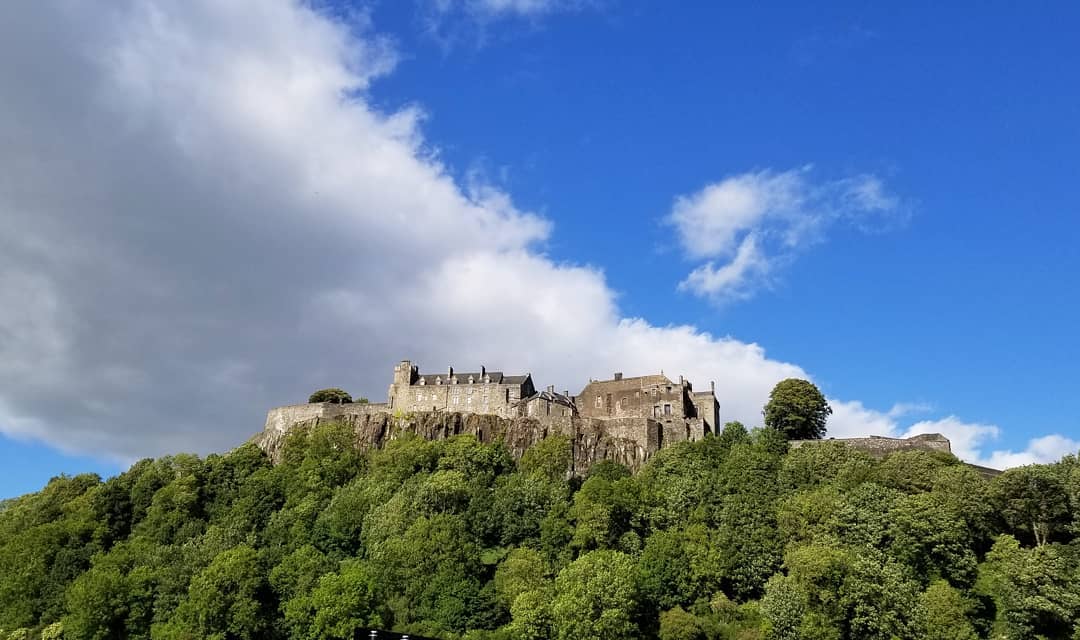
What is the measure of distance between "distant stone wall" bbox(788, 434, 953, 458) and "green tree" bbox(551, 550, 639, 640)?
25918 mm

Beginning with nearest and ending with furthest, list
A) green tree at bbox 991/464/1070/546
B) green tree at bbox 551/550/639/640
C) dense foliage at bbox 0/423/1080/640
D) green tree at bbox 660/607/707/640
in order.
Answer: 1. dense foliage at bbox 0/423/1080/640
2. green tree at bbox 551/550/639/640
3. green tree at bbox 660/607/707/640
4. green tree at bbox 991/464/1070/546

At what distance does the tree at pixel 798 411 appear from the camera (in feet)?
263

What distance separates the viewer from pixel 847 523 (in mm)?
52656

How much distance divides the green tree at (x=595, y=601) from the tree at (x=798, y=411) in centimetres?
3302

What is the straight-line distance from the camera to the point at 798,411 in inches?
3162

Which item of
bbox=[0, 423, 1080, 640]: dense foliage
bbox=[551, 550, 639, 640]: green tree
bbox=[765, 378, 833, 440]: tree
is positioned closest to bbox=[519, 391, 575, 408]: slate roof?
bbox=[0, 423, 1080, 640]: dense foliage

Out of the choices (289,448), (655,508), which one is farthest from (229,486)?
(655,508)

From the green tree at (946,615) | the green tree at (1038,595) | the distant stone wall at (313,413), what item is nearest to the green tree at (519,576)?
the green tree at (946,615)

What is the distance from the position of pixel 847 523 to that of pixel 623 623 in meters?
15.4

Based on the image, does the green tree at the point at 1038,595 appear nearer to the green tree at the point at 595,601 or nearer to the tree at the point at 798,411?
the green tree at the point at 595,601

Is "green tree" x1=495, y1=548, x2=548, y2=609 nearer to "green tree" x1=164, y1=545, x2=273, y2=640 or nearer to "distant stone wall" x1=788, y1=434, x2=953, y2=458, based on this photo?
"green tree" x1=164, y1=545, x2=273, y2=640

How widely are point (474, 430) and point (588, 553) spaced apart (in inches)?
1165

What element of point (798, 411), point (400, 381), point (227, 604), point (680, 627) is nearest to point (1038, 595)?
point (680, 627)

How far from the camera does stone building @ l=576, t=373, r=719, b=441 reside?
80.9 m
